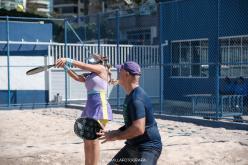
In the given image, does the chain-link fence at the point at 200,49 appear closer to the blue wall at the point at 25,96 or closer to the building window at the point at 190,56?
the building window at the point at 190,56

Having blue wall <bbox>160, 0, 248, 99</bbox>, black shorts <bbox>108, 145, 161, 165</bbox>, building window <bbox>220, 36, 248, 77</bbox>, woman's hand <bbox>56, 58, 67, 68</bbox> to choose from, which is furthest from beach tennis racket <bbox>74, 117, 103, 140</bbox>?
blue wall <bbox>160, 0, 248, 99</bbox>

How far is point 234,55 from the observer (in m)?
17.3

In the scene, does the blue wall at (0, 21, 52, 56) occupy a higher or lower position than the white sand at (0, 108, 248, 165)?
higher

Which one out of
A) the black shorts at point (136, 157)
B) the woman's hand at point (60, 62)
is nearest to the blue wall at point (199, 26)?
the woman's hand at point (60, 62)

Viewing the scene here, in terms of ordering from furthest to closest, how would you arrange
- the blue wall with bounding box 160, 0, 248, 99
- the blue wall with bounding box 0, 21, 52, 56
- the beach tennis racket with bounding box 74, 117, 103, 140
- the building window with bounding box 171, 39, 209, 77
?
the building window with bounding box 171, 39, 209, 77
the blue wall with bounding box 0, 21, 52, 56
the blue wall with bounding box 160, 0, 248, 99
the beach tennis racket with bounding box 74, 117, 103, 140

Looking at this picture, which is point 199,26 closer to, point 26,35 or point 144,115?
point 26,35

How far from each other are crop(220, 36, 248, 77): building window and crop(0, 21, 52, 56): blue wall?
6877 mm

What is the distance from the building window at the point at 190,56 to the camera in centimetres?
1866

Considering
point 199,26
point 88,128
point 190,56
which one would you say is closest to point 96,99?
point 88,128

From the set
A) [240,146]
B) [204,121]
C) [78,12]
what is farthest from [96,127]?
[78,12]

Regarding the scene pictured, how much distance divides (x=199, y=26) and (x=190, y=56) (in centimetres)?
122

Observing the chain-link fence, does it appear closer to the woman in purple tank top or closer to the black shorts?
the woman in purple tank top

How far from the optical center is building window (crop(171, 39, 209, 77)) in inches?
734

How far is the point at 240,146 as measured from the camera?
30.5 feet
